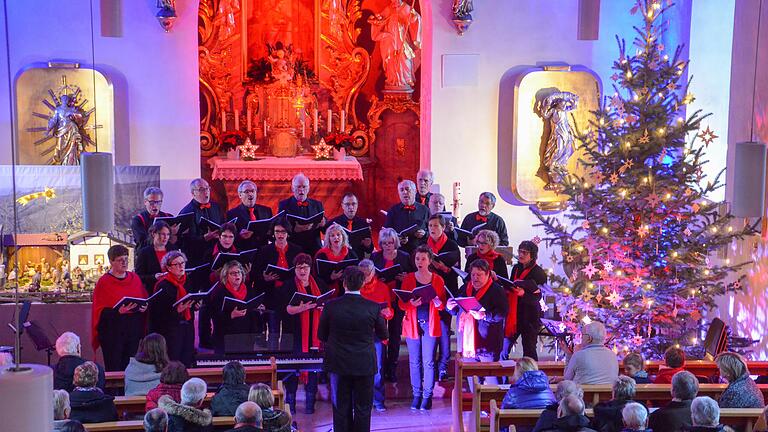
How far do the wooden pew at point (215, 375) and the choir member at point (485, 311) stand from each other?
171cm

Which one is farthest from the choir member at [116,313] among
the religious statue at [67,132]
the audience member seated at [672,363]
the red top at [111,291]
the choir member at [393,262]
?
the audience member seated at [672,363]

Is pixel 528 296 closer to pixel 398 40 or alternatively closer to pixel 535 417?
pixel 535 417

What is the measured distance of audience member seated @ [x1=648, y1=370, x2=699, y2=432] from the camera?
5.88m

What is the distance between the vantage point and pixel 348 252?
8.94 m

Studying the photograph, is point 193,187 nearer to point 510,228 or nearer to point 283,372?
point 283,372

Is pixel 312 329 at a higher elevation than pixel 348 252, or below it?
below

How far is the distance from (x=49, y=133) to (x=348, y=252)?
439 cm

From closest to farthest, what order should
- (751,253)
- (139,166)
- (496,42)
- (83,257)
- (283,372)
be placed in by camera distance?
(283,372) → (751,253) → (83,257) → (139,166) → (496,42)

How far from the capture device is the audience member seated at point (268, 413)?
18.7ft

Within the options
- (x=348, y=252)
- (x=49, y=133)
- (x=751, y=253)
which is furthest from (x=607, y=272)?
(x=49, y=133)

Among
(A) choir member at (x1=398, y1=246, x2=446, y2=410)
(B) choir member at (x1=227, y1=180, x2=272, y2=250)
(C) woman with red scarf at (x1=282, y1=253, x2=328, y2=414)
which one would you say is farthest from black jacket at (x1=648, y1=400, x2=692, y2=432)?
(B) choir member at (x1=227, y1=180, x2=272, y2=250)

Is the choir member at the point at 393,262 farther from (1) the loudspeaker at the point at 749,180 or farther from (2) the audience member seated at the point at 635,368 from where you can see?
(1) the loudspeaker at the point at 749,180

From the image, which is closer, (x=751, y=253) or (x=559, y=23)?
(x=751, y=253)

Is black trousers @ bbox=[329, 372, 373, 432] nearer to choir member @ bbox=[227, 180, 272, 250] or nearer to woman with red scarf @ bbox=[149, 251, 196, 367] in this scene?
woman with red scarf @ bbox=[149, 251, 196, 367]
